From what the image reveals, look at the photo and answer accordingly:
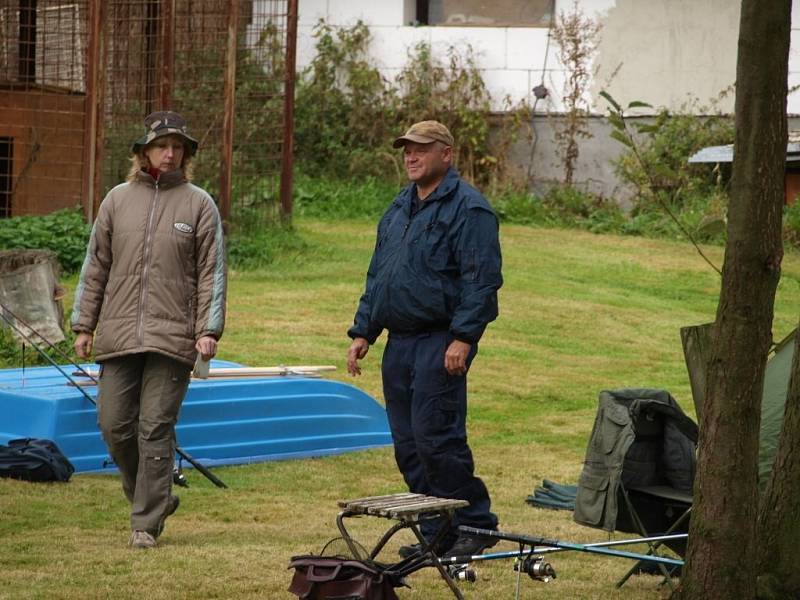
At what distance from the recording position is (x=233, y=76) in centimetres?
1593

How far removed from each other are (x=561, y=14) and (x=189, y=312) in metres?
16.5

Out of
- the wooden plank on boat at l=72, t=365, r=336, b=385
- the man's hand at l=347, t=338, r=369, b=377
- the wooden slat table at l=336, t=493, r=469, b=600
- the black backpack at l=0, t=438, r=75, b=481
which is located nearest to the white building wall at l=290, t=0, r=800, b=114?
the wooden plank on boat at l=72, t=365, r=336, b=385

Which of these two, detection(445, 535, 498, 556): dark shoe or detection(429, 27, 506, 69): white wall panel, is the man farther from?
detection(429, 27, 506, 69): white wall panel

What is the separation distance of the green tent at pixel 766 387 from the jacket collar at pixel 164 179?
2406mm

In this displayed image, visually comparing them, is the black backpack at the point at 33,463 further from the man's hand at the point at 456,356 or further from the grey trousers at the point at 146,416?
the man's hand at the point at 456,356

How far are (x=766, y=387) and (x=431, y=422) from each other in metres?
1.44

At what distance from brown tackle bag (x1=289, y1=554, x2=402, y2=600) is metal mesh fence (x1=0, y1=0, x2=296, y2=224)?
35.9 feet

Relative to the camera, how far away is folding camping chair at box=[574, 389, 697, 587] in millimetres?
6250

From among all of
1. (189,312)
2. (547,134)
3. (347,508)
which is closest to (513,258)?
(547,134)

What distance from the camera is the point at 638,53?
22.5 metres

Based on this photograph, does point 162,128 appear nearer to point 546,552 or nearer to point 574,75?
point 546,552

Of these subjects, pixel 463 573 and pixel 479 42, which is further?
pixel 479 42

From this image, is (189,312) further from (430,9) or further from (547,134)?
(430,9)

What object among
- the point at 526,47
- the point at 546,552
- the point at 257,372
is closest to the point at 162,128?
the point at 546,552
